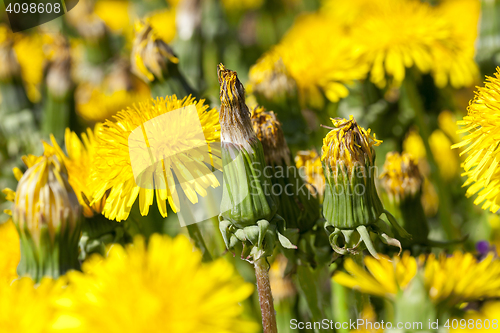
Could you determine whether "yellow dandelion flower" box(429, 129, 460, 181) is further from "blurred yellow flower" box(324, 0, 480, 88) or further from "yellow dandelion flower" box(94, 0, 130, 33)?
"yellow dandelion flower" box(94, 0, 130, 33)

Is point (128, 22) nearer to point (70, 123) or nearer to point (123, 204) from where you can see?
point (70, 123)

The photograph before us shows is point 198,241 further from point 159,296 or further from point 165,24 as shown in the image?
point 165,24

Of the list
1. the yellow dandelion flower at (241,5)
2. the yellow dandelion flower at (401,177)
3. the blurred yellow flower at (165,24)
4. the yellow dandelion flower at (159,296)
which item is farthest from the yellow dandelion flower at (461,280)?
the yellow dandelion flower at (241,5)

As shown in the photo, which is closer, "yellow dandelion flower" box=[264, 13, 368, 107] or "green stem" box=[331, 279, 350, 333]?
"green stem" box=[331, 279, 350, 333]

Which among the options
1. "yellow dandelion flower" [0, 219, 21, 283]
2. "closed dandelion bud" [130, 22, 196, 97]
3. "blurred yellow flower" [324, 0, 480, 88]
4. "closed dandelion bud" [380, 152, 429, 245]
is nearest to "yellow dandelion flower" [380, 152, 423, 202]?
"closed dandelion bud" [380, 152, 429, 245]

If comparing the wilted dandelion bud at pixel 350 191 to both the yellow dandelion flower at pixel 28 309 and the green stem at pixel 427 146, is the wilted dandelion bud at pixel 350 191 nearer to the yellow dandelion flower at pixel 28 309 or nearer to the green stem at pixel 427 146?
the yellow dandelion flower at pixel 28 309
